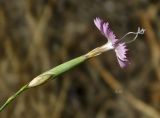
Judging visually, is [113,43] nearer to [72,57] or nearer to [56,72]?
[56,72]

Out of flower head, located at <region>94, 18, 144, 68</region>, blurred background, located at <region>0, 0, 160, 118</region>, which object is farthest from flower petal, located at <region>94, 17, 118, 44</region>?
blurred background, located at <region>0, 0, 160, 118</region>

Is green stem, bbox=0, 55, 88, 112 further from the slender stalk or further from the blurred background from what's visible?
the blurred background

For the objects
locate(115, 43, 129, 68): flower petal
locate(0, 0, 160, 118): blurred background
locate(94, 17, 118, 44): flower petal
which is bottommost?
locate(115, 43, 129, 68): flower petal

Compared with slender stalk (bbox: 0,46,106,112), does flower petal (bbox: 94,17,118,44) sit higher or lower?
higher

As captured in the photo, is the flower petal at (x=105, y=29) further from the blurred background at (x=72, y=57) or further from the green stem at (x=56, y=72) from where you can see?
the blurred background at (x=72, y=57)

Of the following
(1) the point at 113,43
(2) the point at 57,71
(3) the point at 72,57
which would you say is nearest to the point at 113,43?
(1) the point at 113,43

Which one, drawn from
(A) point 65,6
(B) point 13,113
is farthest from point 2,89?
(A) point 65,6
